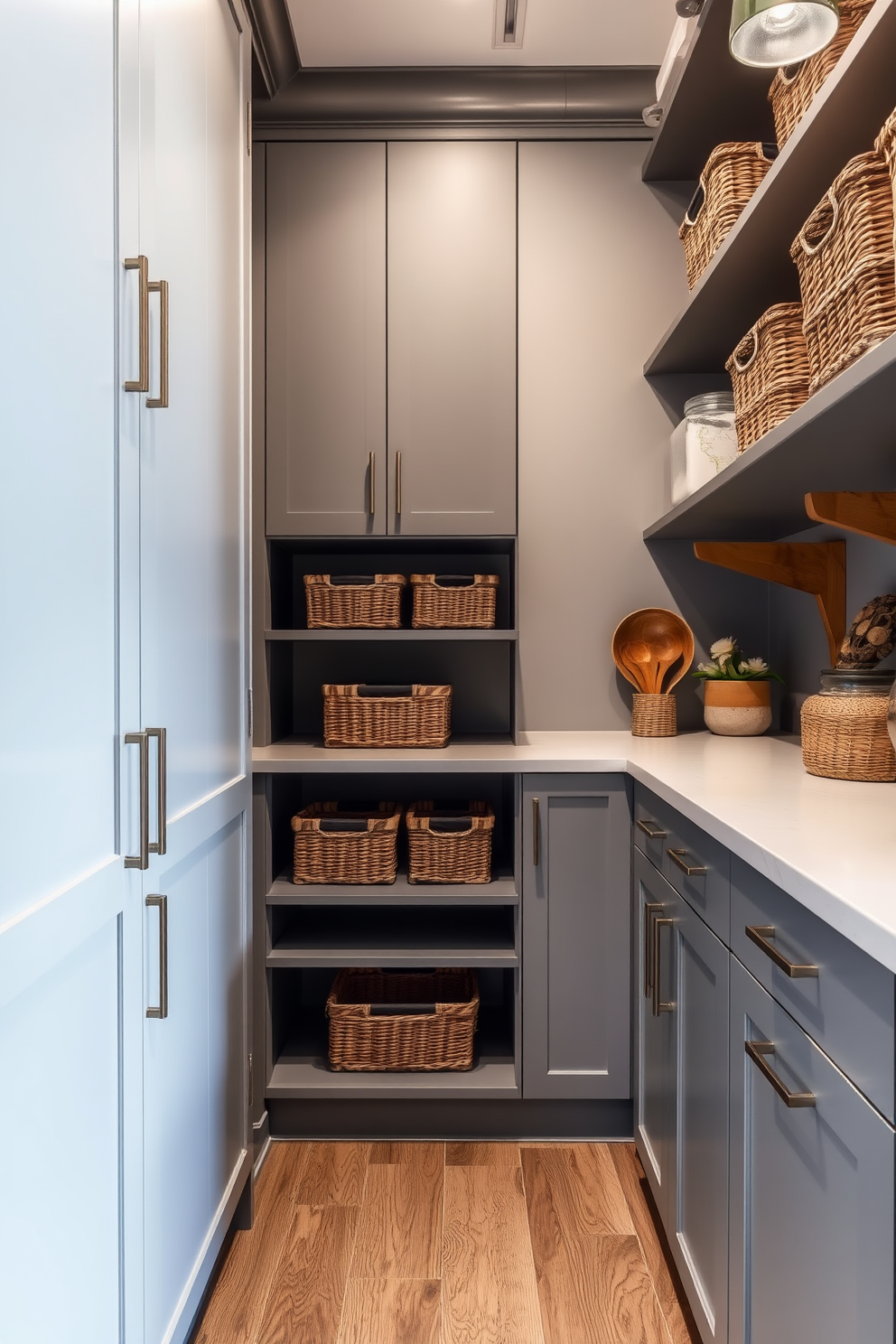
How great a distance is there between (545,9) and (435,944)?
7.49 ft

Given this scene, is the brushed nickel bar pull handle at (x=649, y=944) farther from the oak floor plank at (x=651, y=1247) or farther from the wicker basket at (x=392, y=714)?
the wicker basket at (x=392, y=714)

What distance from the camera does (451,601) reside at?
91.8 inches

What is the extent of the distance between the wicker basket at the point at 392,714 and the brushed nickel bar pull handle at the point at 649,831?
22.7 inches

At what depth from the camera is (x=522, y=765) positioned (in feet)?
6.73

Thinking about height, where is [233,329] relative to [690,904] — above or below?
above

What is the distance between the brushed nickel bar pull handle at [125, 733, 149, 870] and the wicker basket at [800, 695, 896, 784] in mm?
1168

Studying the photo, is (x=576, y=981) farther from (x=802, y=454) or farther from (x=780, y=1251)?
(x=802, y=454)

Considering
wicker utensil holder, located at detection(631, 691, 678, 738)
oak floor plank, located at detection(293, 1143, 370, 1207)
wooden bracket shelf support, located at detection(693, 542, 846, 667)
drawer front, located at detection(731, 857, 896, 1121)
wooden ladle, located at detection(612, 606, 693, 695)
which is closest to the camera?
drawer front, located at detection(731, 857, 896, 1121)

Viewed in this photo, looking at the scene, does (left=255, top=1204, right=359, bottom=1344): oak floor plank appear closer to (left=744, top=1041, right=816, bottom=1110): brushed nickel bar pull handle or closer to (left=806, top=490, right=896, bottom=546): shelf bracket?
(left=744, top=1041, right=816, bottom=1110): brushed nickel bar pull handle

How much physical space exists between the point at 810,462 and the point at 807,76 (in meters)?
0.59

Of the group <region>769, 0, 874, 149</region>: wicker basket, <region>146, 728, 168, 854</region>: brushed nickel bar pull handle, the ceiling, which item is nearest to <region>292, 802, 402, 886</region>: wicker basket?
<region>146, 728, 168, 854</region>: brushed nickel bar pull handle

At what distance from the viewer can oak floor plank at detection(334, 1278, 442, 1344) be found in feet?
4.91

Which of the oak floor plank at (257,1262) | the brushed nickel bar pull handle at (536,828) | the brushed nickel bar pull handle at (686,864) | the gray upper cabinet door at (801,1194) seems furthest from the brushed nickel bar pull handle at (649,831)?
the oak floor plank at (257,1262)

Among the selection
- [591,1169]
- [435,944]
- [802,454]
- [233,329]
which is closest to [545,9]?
[233,329]
